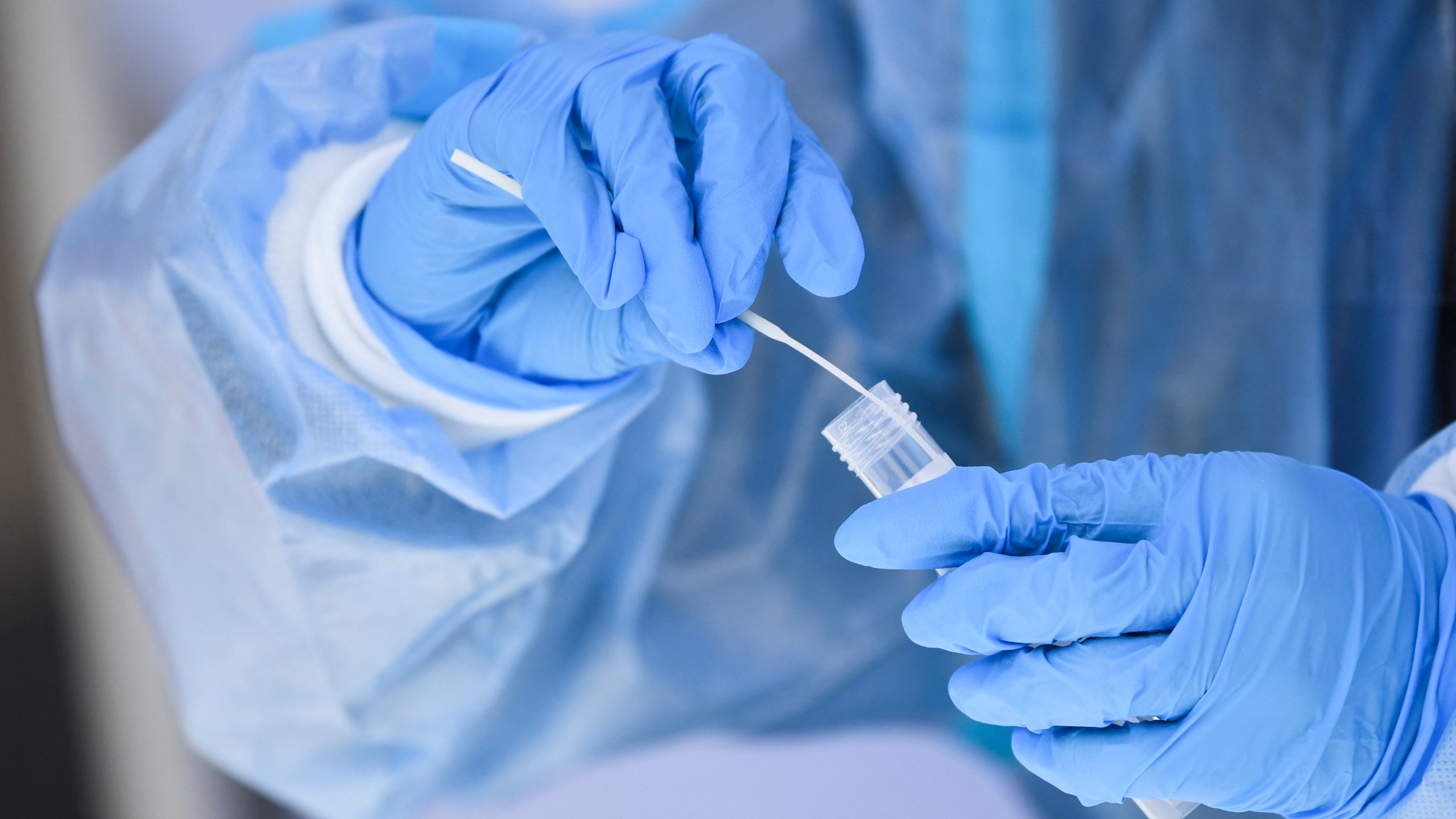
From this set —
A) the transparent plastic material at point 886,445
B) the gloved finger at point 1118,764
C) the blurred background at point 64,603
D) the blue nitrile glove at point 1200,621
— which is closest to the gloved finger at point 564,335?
the transparent plastic material at point 886,445

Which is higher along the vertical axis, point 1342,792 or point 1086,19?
point 1086,19

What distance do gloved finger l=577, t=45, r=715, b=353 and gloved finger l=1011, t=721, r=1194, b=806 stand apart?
428mm

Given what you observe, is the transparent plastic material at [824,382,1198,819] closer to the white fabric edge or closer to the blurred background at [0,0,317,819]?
the white fabric edge

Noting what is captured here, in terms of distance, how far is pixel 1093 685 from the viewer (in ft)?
2.16

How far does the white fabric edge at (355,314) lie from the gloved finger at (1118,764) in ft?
1.92

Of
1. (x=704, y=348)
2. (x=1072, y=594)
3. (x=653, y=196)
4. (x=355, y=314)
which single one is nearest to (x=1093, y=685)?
(x=1072, y=594)

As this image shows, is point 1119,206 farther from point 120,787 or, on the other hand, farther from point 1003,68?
point 120,787

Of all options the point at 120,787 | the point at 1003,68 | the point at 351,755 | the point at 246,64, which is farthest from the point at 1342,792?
the point at 120,787

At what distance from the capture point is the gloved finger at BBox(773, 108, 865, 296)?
69 cm

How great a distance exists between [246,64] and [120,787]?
3.82 ft

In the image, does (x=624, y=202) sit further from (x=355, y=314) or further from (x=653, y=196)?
(x=355, y=314)

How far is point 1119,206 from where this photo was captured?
45.0 inches

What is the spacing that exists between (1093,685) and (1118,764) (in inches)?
2.9

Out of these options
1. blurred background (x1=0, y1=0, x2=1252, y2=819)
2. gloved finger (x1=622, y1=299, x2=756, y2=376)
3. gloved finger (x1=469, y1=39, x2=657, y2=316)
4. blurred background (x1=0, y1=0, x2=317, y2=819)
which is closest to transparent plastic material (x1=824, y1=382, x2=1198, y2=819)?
gloved finger (x1=622, y1=299, x2=756, y2=376)
